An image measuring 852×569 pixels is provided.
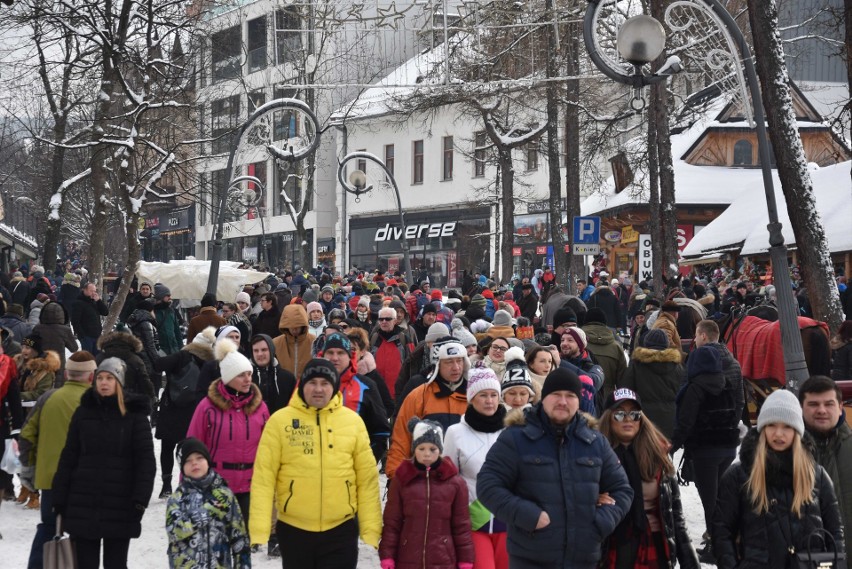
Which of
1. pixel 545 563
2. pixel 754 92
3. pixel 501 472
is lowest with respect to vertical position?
pixel 545 563

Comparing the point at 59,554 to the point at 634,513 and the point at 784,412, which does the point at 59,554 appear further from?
the point at 784,412

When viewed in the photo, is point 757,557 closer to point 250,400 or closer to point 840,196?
point 250,400

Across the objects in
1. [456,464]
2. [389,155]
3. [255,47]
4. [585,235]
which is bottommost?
[456,464]

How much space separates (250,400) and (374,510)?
5.23ft

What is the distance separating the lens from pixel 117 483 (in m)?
6.86

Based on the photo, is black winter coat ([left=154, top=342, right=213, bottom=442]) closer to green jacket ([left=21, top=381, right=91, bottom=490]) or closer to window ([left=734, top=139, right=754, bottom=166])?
green jacket ([left=21, top=381, right=91, bottom=490])

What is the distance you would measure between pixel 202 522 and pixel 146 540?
2999mm

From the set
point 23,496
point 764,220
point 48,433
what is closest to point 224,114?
point 764,220

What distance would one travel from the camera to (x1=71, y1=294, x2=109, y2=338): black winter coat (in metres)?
18.8

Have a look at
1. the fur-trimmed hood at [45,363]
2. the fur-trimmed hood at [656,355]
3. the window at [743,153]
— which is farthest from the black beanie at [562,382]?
the window at [743,153]

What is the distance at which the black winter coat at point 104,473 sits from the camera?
22.2ft

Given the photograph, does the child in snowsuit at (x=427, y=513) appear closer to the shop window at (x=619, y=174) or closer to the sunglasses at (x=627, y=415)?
the sunglasses at (x=627, y=415)

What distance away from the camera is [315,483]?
6160mm

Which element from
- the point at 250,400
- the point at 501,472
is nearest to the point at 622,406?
the point at 501,472
